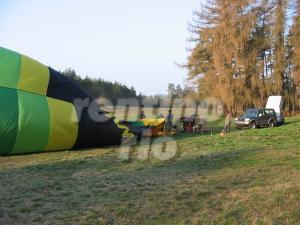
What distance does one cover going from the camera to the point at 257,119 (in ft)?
86.9

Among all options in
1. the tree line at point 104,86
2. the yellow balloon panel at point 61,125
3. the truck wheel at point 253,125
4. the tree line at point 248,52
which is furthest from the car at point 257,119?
the tree line at point 104,86

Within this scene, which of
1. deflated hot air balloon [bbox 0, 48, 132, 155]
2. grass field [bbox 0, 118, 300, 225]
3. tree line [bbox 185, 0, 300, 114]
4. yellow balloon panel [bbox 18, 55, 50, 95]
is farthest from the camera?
tree line [bbox 185, 0, 300, 114]

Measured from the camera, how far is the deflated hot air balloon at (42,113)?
36.7 feet

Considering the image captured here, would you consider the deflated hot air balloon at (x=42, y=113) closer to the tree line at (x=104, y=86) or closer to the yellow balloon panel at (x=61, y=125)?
the yellow balloon panel at (x=61, y=125)

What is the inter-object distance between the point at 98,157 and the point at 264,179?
5430mm

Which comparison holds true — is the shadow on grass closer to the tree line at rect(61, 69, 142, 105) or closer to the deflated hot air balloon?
the deflated hot air balloon

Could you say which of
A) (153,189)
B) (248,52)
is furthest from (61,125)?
(248,52)

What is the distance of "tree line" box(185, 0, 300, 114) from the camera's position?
128ft

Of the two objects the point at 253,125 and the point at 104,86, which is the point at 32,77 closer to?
the point at 253,125

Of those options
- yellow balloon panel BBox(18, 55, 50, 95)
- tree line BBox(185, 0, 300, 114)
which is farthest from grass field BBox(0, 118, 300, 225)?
tree line BBox(185, 0, 300, 114)

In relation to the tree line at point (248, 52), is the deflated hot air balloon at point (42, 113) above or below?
below

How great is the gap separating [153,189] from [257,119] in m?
20.0

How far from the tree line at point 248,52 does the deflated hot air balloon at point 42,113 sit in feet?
87.3

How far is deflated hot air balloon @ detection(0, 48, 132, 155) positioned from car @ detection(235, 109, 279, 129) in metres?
13.5
